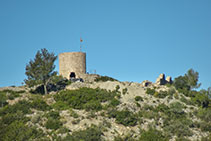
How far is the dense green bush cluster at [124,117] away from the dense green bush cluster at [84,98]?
105 inches

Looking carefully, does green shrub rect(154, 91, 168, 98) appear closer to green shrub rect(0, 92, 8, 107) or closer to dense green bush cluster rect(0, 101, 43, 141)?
dense green bush cluster rect(0, 101, 43, 141)

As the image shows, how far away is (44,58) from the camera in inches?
2168

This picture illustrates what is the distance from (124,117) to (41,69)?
16.3m

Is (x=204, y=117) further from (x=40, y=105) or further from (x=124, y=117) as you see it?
(x=40, y=105)

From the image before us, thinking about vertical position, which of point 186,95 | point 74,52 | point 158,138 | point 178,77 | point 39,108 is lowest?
point 158,138

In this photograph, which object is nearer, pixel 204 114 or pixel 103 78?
pixel 204 114

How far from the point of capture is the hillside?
3825 cm

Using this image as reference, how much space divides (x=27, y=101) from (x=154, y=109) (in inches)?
626

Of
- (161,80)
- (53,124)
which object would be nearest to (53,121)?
(53,124)

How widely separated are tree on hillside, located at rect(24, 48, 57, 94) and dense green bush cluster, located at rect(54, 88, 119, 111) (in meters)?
3.57

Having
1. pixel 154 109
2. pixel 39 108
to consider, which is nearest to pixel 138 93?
pixel 154 109

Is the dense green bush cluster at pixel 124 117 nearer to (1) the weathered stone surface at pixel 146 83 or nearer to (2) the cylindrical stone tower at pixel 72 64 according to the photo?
(2) the cylindrical stone tower at pixel 72 64

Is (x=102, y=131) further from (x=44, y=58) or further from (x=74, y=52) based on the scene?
(x=74, y=52)

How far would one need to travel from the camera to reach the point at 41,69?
175ft
